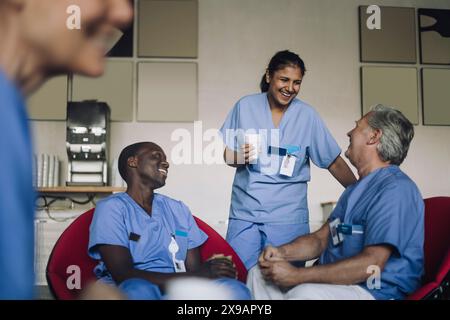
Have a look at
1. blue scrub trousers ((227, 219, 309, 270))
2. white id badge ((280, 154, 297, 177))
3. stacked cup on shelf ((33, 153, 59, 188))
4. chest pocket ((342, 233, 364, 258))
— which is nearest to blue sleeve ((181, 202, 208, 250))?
blue scrub trousers ((227, 219, 309, 270))

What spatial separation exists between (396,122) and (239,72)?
2211mm

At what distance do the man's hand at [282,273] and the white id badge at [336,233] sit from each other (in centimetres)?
27

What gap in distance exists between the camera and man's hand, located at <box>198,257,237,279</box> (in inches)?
66.5

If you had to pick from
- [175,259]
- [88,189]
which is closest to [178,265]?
[175,259]

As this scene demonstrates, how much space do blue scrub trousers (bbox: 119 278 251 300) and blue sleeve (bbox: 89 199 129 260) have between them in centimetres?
28

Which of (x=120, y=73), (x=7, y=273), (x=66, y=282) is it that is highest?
(x=120, y=73)

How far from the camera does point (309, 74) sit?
12.9 feet

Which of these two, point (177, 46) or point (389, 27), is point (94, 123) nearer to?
point (177, 46)

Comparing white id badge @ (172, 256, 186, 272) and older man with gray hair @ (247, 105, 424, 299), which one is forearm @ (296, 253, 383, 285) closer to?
older man with gray hair @ (247, 105, 424, 299)

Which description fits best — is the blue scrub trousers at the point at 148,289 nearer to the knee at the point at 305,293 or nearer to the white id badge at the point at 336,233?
the knee at the point at 305,293

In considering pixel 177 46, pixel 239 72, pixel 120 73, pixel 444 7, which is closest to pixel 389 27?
pixel 444 7

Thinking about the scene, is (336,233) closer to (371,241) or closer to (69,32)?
(371,241)

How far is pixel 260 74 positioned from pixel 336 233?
229cm

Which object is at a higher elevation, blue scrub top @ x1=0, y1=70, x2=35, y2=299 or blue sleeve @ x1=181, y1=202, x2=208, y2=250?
Answer: blue scrub top @ x1=0, y1=70, x2=35, y2=299
